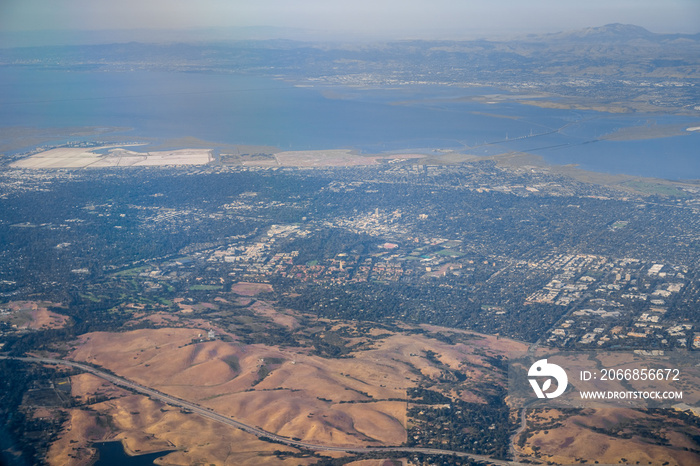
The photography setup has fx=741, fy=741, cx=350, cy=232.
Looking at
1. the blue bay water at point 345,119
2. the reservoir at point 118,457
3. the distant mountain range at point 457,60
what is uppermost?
the distant mountain range at point 457,60

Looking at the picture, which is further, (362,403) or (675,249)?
(675,249)

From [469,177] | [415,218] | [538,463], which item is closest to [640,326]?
[538,463]

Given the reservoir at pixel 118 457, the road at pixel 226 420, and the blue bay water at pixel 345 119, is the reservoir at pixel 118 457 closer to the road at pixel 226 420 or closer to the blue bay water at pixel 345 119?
the road at pixel 226 420

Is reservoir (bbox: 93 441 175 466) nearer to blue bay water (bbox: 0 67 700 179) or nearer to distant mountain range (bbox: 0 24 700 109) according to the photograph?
blue bay water (bbox: 0 67 700 179)

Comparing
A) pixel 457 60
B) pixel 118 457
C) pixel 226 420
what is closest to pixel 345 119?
pixel 226 420

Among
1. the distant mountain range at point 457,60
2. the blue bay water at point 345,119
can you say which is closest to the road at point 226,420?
the blue bay water at point 345,119

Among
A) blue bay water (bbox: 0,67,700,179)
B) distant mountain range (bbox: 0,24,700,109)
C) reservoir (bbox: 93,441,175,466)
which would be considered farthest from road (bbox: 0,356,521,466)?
distant mountain range (bbox: 0,24,700,109)

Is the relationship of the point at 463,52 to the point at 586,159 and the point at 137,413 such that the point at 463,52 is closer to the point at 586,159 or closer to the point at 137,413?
the point at 586,159
